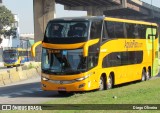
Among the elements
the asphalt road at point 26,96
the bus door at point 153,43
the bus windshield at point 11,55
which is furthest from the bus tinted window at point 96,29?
the bus windshield at point 11,55

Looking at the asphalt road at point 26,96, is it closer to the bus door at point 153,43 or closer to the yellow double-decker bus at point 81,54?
the yellow double-decker bus at point 81,54

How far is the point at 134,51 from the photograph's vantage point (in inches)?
1070

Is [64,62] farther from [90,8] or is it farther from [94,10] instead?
[94,10]

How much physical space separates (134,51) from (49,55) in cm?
707

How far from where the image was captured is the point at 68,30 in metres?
21.6

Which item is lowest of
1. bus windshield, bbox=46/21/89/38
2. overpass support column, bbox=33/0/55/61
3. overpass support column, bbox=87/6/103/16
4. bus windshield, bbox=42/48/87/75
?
bus windshield, bbox=42/48/87/75

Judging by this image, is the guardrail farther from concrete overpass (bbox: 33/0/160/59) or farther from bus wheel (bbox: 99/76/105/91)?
concrete overpass (bbox: 33/0/160/59)

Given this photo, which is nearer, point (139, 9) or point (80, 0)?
point (80, 0)

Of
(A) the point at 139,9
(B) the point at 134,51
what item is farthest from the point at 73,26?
(A) the point at 139,9

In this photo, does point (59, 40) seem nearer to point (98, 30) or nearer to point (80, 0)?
point (98, 30)

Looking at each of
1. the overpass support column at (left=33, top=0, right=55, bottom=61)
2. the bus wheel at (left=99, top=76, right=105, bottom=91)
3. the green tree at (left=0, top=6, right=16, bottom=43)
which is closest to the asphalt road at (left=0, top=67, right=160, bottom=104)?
the bus wheel at (left=99, top=76, right=105, bottom=91)

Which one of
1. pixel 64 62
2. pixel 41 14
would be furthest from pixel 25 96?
pixel 41 14

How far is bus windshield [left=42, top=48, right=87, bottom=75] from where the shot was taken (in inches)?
834

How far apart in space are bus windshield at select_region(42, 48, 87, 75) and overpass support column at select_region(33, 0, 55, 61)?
48071mm
